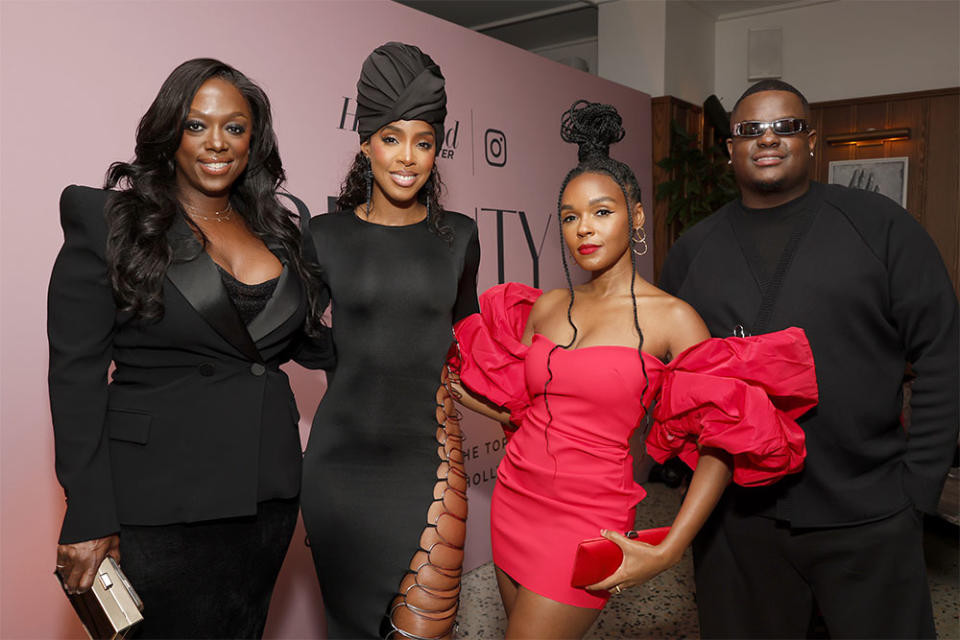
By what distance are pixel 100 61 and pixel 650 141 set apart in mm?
4288

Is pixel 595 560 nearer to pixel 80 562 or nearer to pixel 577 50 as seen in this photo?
pixel 80 562

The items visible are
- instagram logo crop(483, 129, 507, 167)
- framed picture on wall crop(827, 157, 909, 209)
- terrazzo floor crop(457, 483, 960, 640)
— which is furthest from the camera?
framed picture on wall crop(827, 157, 909, 209)

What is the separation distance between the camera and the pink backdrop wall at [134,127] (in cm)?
221

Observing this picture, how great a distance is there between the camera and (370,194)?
1947mm

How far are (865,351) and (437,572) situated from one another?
50.4 inches

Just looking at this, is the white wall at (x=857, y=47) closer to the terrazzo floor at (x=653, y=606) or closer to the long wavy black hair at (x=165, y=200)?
the terrazzo floor at (x=653, y=606)

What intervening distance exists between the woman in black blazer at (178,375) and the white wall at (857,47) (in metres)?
5.57

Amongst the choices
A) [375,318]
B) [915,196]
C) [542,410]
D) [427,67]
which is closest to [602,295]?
[542,410]

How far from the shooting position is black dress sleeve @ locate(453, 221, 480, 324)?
1.98 metres

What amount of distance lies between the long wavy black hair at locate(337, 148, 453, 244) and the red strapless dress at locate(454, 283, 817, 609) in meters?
0.43

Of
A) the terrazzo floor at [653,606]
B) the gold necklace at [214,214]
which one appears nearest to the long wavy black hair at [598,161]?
the gold necklace at [214,214]

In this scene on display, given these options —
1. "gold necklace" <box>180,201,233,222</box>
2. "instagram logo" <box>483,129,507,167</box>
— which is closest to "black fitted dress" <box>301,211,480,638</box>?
"gold necklace" <box>180,201,233,222</box>

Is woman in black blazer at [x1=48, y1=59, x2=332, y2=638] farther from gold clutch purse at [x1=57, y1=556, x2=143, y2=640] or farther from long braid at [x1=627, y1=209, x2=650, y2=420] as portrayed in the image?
long braid at [x1=627, y1=209, x2=650, y2=420]

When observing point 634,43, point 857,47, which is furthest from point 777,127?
point 857,47
